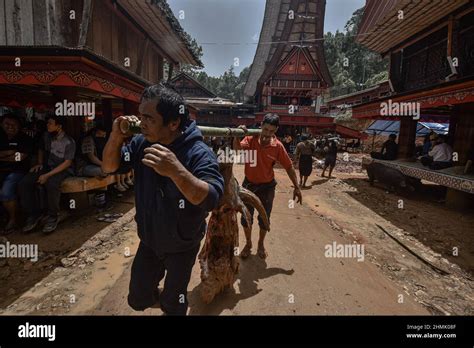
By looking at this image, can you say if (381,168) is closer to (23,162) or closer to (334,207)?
(334,207)

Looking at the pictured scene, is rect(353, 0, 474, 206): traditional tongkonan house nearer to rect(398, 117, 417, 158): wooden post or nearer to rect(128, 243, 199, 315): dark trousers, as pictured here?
rect(398, 117, 417, 158): wooden post

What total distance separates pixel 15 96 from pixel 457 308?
12.6 m

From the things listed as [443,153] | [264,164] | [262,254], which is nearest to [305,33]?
[443,153]

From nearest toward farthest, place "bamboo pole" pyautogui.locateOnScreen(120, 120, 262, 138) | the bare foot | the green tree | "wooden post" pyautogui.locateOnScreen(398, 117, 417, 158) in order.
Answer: "bamboo pole" pyautogui.locateOnScreen(120, 120, 262, 138), the bare foot, "wooden post" pyautogui.locateOnScreen(398, 117, 417, 158), the green tree

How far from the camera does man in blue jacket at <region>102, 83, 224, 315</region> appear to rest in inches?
60.2

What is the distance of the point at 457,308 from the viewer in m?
3.20

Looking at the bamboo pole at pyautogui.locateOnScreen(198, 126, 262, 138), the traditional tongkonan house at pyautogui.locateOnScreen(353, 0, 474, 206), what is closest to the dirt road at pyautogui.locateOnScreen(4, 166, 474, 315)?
the bamboo pole at pyautogui.locateOnScreen(198, 126, 262, 138)

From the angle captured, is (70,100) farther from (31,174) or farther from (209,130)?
(209,130)

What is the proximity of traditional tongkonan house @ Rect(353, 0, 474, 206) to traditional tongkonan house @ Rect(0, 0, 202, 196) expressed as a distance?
790 centimetres

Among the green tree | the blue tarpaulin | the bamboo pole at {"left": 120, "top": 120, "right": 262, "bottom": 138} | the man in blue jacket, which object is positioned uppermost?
the green tree

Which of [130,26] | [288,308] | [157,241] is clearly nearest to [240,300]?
[288,308]

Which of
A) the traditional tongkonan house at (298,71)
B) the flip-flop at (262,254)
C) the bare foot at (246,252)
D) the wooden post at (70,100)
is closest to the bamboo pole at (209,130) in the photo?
the bare foot at (246,252)

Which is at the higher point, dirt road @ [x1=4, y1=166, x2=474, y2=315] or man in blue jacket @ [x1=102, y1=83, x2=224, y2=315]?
man in blue jacket @ [x1=102, y1=83, x2=224, y2=315]

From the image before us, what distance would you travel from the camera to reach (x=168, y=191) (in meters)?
1.67
